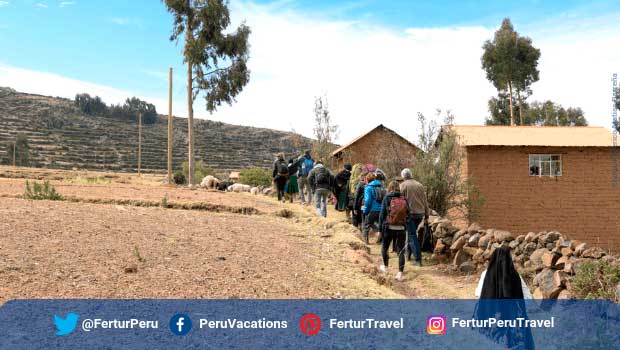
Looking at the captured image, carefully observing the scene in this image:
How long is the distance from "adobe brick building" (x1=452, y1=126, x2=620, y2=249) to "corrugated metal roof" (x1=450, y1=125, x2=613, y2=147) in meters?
0.05

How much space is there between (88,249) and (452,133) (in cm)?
1470

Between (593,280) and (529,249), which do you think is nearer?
(593,280)

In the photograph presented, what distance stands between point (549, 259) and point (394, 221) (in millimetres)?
3462

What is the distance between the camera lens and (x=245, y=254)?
8.18 meters

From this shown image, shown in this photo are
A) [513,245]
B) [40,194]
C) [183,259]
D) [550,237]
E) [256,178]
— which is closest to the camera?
[183,259]

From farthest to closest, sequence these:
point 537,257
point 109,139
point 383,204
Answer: point 109,139, point 537,257, point 383,204

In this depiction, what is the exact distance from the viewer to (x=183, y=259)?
733 centimetres

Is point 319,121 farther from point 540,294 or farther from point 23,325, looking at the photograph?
point 23,325

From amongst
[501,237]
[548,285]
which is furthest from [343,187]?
[548,285]

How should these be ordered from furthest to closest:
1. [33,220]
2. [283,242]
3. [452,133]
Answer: [452,133], [283,242], [33,220]

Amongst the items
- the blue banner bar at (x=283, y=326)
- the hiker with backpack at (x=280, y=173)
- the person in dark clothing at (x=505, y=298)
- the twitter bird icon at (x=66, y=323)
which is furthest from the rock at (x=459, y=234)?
the twitter bird icon at (x=66, y=323)

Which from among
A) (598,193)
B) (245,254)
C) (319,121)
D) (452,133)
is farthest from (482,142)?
(245,254)

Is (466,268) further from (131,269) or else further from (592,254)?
(131,269)

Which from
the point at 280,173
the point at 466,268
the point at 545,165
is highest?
the point at 545,165
